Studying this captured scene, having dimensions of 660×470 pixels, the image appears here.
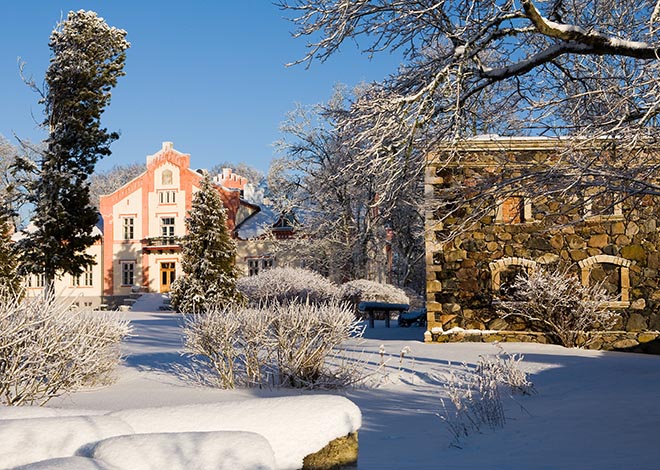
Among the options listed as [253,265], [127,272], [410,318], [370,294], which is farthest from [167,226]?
[410,318]

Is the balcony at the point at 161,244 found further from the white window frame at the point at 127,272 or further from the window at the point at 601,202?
the window at the point at 601,202

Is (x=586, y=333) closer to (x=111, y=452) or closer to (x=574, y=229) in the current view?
(x=574, y=229)

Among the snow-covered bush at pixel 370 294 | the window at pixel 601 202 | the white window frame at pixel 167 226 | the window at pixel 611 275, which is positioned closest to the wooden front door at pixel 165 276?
the white window frame at pixel 167 226

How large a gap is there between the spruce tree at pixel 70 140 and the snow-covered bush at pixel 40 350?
2146 centimetres

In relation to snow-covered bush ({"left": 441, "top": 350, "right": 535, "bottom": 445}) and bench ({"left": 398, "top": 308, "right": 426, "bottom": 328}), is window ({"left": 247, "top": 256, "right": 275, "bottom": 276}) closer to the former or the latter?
bench ({"left": 398, "top": 308, "right": 426, "bottom": 328})

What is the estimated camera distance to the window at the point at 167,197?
4378cm

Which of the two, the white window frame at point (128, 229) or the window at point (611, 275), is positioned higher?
the white window frame at point (128, 229)

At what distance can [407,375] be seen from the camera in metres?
11.7

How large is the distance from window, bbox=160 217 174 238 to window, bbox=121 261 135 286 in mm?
2504

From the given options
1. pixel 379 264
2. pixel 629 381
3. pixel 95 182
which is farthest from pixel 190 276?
pixel 95 182

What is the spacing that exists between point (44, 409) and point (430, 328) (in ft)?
40.3

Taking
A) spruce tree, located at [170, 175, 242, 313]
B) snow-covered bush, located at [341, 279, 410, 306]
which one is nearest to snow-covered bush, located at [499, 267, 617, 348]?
snow-covered bush, located at [341, 279, 410, 306]

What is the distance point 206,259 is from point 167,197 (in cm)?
1433

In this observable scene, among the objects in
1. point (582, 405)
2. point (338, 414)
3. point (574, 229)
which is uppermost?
point (574, 229)
